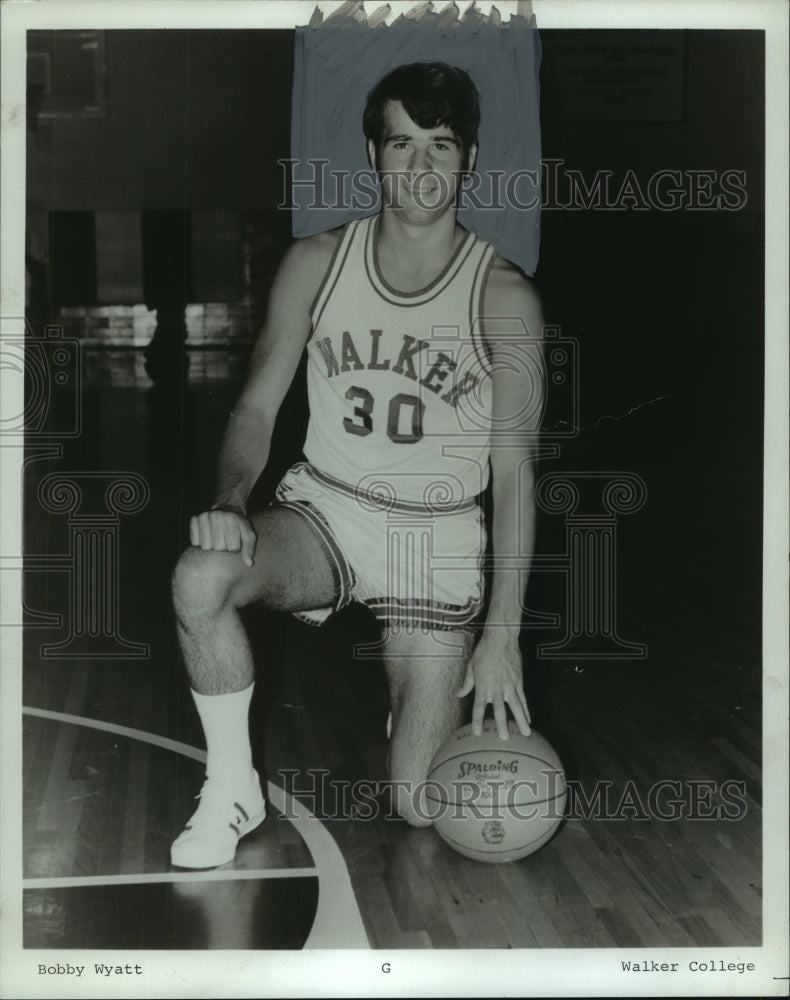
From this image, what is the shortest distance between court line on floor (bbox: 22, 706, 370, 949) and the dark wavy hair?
183 cm

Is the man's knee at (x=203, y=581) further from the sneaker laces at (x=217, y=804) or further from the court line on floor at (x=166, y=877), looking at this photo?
the court line on floor at (x=166, y=877)

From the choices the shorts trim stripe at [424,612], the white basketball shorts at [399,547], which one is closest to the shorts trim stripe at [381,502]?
the white basketball shorts at [399,547]

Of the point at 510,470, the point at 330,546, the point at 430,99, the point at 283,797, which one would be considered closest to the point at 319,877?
the point at 283,797

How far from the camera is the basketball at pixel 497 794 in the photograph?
10.6 ft

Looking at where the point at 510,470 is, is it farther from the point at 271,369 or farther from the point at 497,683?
the point at 271,369

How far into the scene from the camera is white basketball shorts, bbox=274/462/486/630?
11.6 ft

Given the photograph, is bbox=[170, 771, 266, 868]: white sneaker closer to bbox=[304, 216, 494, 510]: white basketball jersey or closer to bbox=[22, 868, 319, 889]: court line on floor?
bbox=[22, 868, 319, 889]: court line on floor

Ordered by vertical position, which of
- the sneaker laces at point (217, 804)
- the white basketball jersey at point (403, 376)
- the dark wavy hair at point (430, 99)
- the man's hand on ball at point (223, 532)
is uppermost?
the dark wavy hair at point (430, 99)

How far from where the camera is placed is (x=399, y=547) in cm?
355

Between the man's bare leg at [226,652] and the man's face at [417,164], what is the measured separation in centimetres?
92

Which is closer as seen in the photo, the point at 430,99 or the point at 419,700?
the point at 430,99

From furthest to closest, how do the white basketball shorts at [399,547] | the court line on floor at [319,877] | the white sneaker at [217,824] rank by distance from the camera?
1. the white basketball shorts at [399,547]
2. the white sneaker at [217,824]
3. the court line on floor at [319,877]

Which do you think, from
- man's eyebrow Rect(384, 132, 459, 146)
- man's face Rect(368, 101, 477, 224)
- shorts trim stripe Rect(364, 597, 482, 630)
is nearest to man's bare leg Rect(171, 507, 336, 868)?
shorts trim stripe Rect(364, 597, 482, 630)

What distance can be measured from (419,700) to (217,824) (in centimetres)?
64
